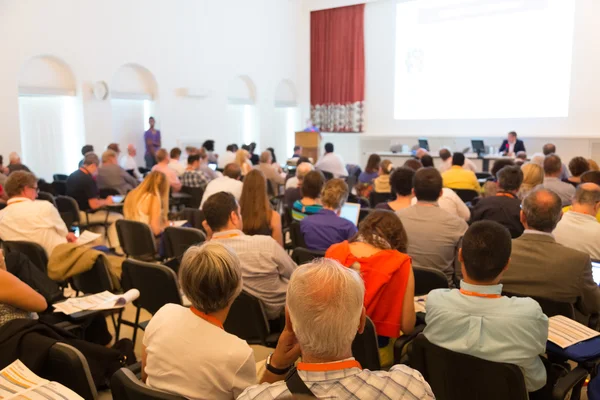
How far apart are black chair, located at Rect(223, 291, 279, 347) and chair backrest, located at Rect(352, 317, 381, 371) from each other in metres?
0.69

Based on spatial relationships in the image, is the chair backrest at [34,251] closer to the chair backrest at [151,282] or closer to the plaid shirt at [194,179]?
the chair backrest at [151,282]

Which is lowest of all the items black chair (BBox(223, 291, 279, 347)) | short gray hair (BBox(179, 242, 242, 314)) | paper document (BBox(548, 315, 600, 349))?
black chair (BBox(223, 291, 279, 347))

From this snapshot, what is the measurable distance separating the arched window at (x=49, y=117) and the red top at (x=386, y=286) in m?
8.83

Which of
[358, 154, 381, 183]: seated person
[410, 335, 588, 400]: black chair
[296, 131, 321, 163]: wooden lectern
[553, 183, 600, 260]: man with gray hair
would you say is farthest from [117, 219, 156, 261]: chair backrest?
[296, 131, 321, 163]: wooden lectern

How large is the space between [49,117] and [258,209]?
763cm

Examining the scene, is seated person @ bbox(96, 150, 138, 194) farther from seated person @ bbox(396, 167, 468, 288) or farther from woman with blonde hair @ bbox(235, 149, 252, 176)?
seated person @ bbox(396, 167, 468, 288)

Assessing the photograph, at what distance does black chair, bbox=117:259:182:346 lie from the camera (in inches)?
116

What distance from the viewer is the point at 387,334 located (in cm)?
245

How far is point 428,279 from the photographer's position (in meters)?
2.86

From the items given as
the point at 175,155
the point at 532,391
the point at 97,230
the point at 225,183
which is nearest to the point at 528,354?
the point at 532,391

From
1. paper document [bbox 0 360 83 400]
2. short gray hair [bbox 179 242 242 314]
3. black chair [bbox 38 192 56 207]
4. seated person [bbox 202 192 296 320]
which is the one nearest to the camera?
paper document [bbox 0 360 83 400]

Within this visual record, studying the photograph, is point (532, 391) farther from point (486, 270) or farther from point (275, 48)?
point (275, 48)

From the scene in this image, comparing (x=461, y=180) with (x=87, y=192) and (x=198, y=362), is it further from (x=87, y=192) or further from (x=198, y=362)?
(x=198, y=362)

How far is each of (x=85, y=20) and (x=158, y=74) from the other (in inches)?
72.7
